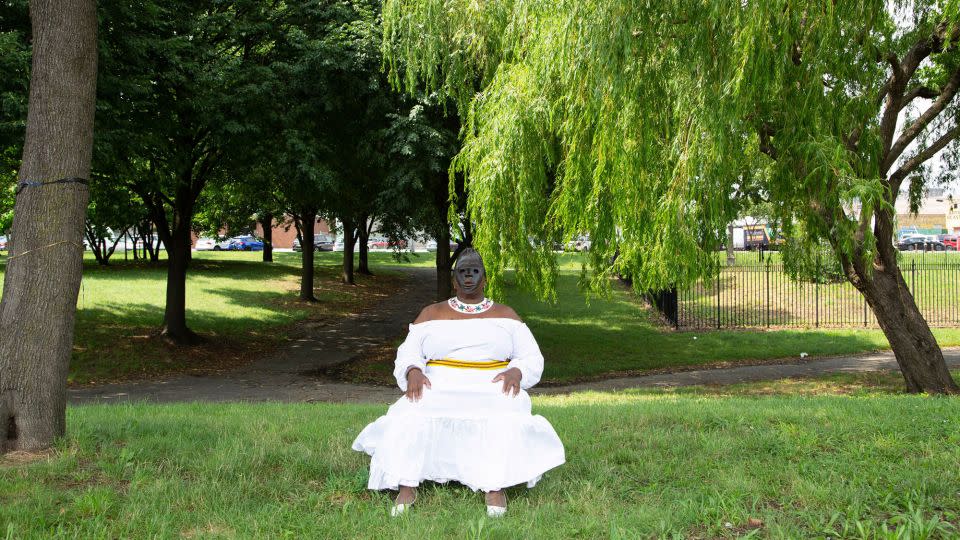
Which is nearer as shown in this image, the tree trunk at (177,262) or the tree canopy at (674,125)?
the tree canopy at (674,125)

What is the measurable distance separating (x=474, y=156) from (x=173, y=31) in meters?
8.73

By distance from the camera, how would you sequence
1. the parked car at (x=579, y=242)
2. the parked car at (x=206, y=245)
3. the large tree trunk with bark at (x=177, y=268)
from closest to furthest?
the parked car at (x=579, y=242) → the large tree trunk with bark at (x=177, y=268) → the parked car at (x=206, y=245)

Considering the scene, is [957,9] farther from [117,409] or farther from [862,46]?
[117,409]

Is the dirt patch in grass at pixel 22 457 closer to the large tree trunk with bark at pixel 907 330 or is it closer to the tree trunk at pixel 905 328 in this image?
the tree trunk at pixel 905 328

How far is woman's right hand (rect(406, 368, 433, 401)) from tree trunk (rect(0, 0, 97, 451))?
2726 millimetres

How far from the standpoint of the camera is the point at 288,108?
15703mm

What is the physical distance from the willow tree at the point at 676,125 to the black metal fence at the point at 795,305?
1185 centimetres

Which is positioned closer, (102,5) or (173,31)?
(102,5)

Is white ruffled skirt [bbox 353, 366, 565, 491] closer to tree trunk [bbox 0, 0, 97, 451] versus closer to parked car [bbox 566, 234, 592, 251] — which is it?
tree trunk [bbox 0, 0, 97, 451]

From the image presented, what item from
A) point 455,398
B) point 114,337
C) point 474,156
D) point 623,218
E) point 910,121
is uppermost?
point 910,121

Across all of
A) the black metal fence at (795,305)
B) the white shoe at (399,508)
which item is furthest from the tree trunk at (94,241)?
the white shoe at (399,508)

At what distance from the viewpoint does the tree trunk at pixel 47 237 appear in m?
5.30

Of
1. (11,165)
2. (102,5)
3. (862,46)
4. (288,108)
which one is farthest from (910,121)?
(11,165)

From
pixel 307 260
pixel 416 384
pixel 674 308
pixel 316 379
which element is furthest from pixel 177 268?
pixel 416 384
